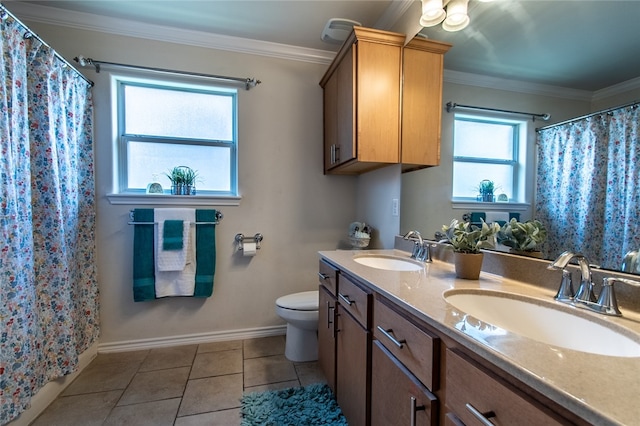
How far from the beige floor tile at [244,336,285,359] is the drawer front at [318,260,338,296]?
826mm

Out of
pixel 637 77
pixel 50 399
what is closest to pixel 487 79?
pixel 637 77

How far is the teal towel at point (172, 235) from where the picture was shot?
207 centimetres

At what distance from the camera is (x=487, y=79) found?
4.35 ft

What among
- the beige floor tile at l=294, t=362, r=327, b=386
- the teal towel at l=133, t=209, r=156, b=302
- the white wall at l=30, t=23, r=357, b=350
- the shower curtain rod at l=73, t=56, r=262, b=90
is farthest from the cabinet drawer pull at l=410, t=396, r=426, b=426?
the shower curtain rod at l=73, t=56, r=262, b=90

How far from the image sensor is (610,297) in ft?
2.44

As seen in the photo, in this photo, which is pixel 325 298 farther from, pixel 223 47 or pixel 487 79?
pixel 223 47

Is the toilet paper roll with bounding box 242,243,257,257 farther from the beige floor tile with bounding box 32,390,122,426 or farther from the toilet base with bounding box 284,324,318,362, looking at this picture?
the beige floor tile with bounding box 32,390,122,426

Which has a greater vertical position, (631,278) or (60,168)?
(60,168)

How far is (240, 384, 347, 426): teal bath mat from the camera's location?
141 centimetres

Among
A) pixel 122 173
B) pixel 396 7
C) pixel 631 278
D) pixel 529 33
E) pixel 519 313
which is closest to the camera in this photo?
pixel 631 278

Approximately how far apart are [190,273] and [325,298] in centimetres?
113

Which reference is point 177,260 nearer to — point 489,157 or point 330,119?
point 330,119

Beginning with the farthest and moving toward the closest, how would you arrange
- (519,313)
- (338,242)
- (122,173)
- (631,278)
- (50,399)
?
1. (338,242)
2. (122,173)
3. (50,399)
4. (519,313)
5. (631,278)

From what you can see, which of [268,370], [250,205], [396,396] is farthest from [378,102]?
[268,370]
